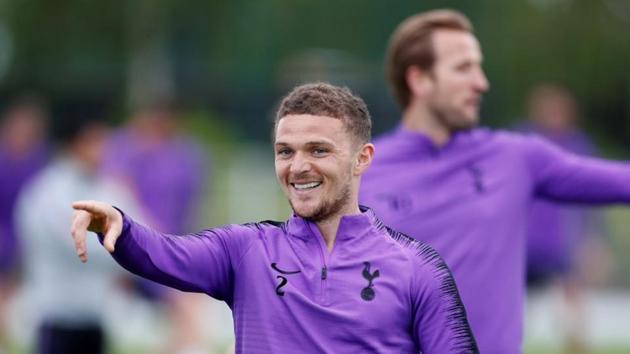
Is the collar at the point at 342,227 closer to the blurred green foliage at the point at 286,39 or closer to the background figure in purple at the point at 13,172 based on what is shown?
the background figure in purple at the point at 13,172

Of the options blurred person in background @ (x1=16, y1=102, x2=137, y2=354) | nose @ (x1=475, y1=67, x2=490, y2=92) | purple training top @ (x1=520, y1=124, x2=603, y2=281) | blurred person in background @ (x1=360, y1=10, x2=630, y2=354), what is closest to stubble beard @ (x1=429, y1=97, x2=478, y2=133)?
blurred person in background @ (x1=360, y1=10, x2=630, y2=354)

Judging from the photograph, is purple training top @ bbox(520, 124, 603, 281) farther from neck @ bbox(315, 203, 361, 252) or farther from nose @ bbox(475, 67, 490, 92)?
neck @ bbox(315, 203, 361, 252)

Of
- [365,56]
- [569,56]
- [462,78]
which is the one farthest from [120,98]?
[462,78]

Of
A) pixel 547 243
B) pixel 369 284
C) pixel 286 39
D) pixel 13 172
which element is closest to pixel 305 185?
pixel 369 284

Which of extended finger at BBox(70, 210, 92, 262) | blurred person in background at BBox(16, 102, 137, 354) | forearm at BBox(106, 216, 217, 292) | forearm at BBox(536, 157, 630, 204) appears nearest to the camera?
extended finger at BBox(70, 210, 92, 262)

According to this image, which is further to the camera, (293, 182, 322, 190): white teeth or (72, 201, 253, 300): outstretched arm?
(293, 182, 322, 190): white teeth

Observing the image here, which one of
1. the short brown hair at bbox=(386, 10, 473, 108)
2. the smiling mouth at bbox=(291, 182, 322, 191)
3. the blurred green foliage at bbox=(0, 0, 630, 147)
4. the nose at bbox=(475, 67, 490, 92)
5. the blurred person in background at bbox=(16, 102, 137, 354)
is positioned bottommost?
the blurred person in background at bbox=(16, 102, 137, 354)

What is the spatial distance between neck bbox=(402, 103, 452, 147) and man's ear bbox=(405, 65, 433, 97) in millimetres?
62

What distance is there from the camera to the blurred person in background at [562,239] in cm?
1426

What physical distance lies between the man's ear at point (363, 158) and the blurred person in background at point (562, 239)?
8322 mm

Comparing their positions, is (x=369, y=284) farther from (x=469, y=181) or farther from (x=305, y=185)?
(x=469, y=181)

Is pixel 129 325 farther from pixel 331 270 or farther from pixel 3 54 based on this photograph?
pixel 3 54

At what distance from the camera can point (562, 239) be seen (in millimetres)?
14352

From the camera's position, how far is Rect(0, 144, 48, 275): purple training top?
15.7 m
